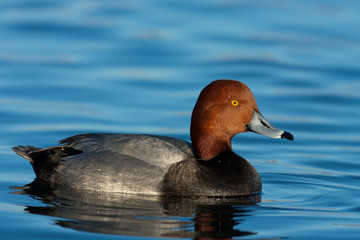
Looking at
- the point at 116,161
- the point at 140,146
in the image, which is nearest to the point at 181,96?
the point at 140,146

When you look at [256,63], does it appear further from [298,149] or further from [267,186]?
[267,186]

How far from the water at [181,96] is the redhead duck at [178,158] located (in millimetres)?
227

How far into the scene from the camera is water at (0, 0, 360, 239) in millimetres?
7203

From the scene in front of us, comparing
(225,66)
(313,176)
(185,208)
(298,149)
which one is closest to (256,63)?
(225,66)

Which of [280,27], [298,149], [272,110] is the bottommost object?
[298,149]

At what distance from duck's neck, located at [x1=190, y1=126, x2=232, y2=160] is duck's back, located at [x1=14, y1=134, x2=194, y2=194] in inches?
4.6

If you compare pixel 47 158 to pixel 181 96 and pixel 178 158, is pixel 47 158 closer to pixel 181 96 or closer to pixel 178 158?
pixel 178 158

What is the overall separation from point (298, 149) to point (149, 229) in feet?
13.6

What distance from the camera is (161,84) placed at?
42.9ft

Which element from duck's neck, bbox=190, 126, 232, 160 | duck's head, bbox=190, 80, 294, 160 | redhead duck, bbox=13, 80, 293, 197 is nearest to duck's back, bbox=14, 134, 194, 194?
redhead duck, bbox=13, 80, 293, 197

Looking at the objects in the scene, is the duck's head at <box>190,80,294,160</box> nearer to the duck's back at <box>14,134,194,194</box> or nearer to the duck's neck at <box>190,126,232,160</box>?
the duck's neck at <box>190,126,232,160</box>

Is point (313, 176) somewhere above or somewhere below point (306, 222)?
above

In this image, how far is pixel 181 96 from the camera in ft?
40.8

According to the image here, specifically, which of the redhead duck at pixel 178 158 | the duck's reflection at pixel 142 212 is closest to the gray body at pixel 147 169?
the redhead duck at pixel 178 158
